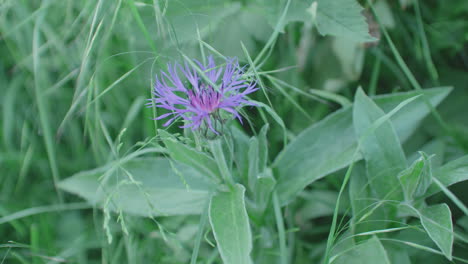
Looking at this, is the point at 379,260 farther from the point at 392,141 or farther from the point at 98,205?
the point at 98,205

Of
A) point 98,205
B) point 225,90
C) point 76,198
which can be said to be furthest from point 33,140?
point 225,90

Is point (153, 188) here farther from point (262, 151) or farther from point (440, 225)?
point (440, 225)

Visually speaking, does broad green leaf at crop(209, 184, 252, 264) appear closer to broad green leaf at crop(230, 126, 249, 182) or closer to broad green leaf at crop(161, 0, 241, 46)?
broad green leaf at crop(230, 126, 249, 182)

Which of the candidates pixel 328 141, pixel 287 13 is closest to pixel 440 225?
pixel 328 141

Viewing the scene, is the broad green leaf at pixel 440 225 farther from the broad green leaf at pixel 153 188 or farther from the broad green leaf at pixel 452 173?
the broad green leaf at pixel 153 188

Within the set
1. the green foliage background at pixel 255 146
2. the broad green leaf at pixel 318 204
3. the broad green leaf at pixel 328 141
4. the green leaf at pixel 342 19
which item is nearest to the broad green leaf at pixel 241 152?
the green foliage background at pixel 255 146

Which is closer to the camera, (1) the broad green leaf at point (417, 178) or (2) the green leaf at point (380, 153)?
(1) the broad green leaf at point (417, 178)

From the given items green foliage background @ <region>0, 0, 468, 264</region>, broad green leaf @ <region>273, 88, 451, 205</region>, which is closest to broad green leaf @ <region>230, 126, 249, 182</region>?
green foliage background @ <region>0, 0, 468, 264</region>
